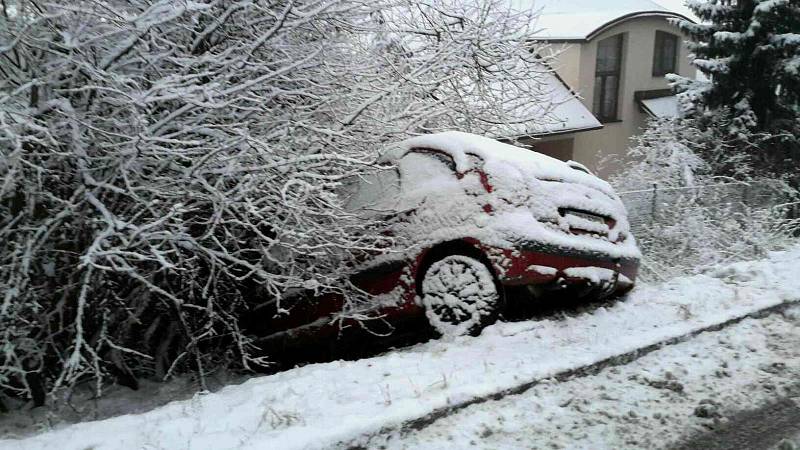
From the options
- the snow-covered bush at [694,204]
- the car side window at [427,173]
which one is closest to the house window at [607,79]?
the snow-covered bush at [694,204]

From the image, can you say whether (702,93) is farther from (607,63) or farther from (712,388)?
(712,388)

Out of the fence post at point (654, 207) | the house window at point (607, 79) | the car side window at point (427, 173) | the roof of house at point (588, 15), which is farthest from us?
the house window at point (607, 79)

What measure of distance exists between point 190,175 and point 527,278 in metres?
2.67

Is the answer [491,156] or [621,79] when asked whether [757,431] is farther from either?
[621,79]

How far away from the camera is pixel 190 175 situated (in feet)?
16.8

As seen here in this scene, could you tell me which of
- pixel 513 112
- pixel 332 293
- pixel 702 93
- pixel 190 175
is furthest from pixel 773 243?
pixel 190 175

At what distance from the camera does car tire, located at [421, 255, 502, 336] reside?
561 centimetres

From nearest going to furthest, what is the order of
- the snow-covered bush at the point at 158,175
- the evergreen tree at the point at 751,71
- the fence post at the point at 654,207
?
the snow-covered bush at the point at 158,175
the fence post at the point at 654,207
the evergreen tree at the point at 751,71

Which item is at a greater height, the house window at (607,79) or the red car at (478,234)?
the house window at (607,79)

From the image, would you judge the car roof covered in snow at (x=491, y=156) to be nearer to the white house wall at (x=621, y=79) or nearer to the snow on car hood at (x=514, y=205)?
the snow on car hood at (x=514, y=205)

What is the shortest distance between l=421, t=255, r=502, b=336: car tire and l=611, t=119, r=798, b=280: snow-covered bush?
139 inches

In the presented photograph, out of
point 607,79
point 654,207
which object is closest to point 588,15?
point 607,79

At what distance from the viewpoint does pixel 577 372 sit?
4.76 m

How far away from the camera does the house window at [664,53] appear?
21.3 m
